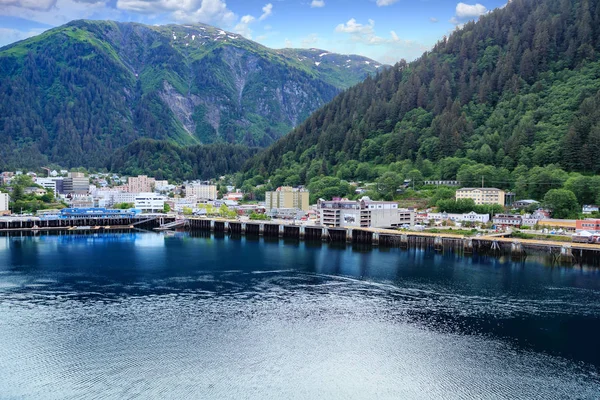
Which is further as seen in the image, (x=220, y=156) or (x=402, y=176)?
(x=220, y=156)

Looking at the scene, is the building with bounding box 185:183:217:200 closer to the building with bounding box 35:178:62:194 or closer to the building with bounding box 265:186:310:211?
the building with bounding box 35:178:62:194

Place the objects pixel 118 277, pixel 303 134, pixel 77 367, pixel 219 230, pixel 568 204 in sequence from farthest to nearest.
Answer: pixel 303 134, pixel 219 230, pixel 568 204, pixel 118 277, pixel 77 367

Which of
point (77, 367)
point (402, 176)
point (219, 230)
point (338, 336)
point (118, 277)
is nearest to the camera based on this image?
point (77, 367)

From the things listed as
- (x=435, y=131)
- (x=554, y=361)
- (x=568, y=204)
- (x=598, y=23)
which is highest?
(x=598, y=23)

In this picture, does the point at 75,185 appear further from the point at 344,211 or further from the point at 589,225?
the point at 589,225

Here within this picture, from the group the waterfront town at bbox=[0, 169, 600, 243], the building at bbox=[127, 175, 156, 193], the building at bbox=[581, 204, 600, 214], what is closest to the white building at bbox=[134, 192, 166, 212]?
the waterfront town at bbox=[0, 169, 600, 243]

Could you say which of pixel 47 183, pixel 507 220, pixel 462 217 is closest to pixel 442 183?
pixel 462 217

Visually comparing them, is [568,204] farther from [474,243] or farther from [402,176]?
[402,176]

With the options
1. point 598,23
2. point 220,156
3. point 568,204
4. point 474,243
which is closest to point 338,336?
point 474,243
